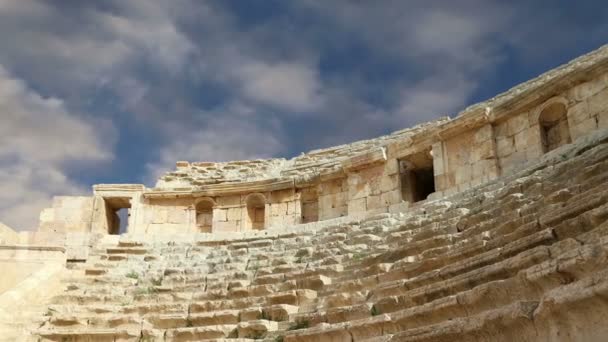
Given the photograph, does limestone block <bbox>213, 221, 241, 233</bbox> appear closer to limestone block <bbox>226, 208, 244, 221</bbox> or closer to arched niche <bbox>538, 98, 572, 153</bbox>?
limestone block <bbox>226, 208, 244, 221</bbox>

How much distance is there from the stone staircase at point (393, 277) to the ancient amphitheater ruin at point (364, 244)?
0.09 ft

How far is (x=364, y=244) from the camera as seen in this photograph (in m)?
12.9

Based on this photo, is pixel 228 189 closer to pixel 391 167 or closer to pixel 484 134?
pixel 391 167

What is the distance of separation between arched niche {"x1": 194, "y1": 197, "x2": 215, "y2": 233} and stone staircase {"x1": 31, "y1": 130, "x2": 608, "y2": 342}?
318cm

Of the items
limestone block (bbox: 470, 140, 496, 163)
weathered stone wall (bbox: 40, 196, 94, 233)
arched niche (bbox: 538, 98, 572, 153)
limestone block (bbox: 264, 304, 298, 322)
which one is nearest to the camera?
limestone block (bbox: 264, 304, 298, 322)

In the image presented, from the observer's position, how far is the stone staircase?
6.80 metres

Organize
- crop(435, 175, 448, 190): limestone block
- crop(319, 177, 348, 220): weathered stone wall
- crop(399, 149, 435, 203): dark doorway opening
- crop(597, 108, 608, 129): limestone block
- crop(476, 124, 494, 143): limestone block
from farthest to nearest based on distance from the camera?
crop(319, 177, 348, 220): weathered stone wall < crop(399, 149, 435, 203): dark doorway opening < crop(435, 175, 448, 190): limestone block < crop(476, 124, 494, 143): limestone block < crop(597, 108, 608, 129): limestone block

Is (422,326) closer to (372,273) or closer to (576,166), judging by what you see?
(372,273)

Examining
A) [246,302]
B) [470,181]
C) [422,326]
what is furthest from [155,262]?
[422,326]

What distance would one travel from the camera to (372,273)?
36.0 ft

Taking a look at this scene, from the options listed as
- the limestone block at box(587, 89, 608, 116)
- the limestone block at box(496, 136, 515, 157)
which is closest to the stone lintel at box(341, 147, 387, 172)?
the limestone block at box(496, 136, 515, 157)

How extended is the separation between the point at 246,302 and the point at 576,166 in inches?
223

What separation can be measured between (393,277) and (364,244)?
104 inches

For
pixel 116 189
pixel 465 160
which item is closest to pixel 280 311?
pixel 465 160
